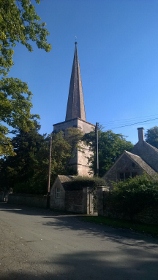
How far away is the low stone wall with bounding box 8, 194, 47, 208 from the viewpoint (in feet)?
97.9

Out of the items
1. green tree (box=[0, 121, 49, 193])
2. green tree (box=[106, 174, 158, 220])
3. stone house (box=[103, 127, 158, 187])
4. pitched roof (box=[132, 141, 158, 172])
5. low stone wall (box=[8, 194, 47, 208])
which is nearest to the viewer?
green tree (box=[106, 174, 158, 220])

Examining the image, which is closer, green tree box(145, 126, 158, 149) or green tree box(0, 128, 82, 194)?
green tree box(0, 128, 82, 194)

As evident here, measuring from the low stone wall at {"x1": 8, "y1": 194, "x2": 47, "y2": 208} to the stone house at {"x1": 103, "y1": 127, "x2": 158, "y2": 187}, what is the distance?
27.5ft

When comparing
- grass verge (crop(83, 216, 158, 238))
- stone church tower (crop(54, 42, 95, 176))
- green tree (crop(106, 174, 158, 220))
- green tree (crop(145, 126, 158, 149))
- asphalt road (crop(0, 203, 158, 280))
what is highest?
stone church tower (crop(54, 42, 95, 176))

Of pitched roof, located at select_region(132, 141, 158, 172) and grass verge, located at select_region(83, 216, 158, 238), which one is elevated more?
pitched roof, located at select_region(132, 141, 158, 172)

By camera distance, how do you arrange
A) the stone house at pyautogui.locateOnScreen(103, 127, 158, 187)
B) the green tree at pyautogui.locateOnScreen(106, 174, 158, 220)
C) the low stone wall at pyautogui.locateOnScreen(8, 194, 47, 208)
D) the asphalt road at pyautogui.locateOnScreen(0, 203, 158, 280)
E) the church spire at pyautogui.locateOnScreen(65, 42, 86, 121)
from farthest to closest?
the church spire at pyautogui.locateOnScreen(65, 42, 86, 121) < the low stone wall at pyautogui.locateOnScreen(8, 194, 47, 208) < the stone house at pyautogui.locateOnScreen(103, 127, 158, 187) < the green tree at pyautogui.locateOnScreen(106, 174, 158, 220) < the asphalt road at pyautogui.locateOnScreen(0, 203, 158, 280)

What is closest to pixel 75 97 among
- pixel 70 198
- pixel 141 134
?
pixel 141 134

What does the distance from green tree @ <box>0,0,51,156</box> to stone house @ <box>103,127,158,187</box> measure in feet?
58.4

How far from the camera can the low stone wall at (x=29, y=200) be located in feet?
97.9

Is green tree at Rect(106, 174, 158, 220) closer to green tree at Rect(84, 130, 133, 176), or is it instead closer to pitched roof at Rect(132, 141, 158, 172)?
pitched roof at Rect(132, 141, 158, 172)

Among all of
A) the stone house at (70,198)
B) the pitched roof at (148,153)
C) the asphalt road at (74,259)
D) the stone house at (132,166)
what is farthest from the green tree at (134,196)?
the pitched roof at (148,153)

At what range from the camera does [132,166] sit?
28141 mm

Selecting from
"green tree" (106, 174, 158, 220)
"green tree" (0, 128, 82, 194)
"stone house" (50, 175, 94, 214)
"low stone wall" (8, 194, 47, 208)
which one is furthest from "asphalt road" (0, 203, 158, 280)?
"green tree" (0, 128, 82, 194)

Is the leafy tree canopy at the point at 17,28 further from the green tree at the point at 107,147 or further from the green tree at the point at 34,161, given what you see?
the green tree at the point at 107,147
